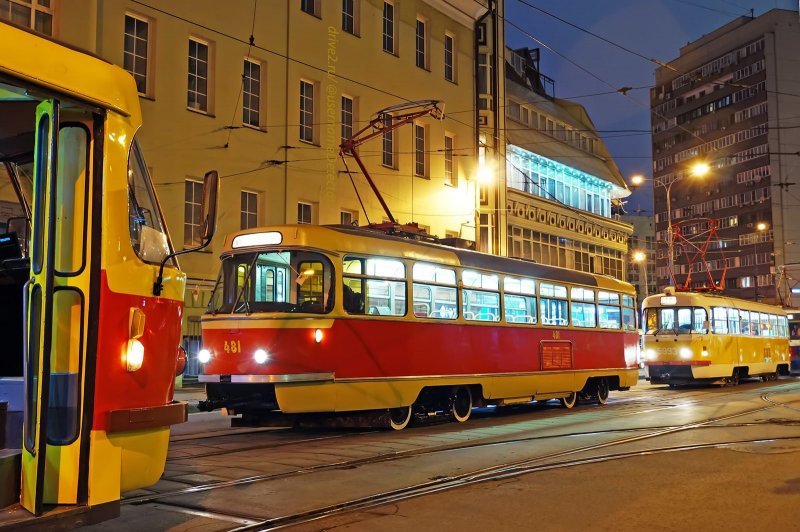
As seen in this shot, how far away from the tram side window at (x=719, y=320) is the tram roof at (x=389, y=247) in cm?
980

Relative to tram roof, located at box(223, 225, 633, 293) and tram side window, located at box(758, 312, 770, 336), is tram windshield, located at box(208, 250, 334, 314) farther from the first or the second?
tram side window, located at box(758, 312, 770, 336)

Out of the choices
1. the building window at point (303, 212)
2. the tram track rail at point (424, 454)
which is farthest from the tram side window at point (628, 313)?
the building window at point (303, 212)

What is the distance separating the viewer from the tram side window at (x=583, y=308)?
59.1 ft

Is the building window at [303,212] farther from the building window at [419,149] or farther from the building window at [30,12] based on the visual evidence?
the building window at [30,12]

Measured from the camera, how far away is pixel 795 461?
959 centimetres

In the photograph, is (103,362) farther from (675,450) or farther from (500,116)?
(500,116)

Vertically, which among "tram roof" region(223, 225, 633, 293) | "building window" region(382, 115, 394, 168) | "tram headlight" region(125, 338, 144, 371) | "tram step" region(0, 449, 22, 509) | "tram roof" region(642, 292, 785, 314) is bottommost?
"tram step" region(0, 449, 22, 509)

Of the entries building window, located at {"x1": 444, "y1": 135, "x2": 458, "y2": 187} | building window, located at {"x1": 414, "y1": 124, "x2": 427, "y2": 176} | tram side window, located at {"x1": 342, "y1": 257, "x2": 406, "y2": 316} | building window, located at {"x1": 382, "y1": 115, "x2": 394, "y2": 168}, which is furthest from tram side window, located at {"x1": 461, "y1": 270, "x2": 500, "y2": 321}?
building window, located at {"x1": 444, "y1": 135, "x2": 458, "y2": 187}

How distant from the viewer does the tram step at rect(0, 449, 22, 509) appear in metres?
4.43

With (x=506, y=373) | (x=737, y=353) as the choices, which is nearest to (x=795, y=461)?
(x=506, y=373)

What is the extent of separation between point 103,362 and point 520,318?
12048 mm

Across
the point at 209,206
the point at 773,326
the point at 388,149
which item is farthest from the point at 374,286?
the point at 773,326

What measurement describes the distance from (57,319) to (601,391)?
53.6 feet

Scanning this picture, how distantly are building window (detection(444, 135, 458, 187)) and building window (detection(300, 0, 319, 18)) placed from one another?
7335 millimetres
